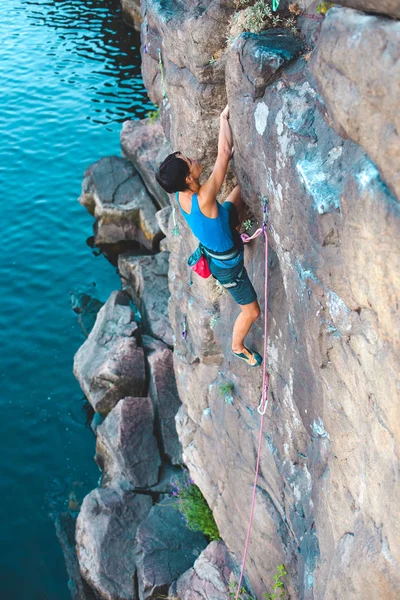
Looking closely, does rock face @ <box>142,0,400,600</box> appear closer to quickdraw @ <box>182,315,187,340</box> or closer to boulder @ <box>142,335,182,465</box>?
quickdraw @ <box>182,315,187,340</box>

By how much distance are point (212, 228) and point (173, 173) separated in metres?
0.76

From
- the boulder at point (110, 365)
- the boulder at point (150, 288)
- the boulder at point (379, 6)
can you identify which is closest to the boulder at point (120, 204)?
the boulder at point (150, 288)

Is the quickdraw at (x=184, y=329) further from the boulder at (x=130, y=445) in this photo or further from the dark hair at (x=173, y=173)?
the dark hair at (x=173, y=173)

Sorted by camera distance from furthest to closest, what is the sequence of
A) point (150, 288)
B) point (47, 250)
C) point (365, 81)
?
point (47, 250), point (150, 288), point (365, 81)

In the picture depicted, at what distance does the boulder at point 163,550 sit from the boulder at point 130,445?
99 cm

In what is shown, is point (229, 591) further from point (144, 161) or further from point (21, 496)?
point (144, 161)

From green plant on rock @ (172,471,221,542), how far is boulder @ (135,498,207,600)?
0.19 meters

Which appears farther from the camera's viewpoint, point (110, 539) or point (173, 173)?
point (110, 539)

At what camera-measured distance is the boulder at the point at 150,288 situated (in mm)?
14281

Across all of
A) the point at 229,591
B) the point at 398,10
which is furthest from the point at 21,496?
the point at 398,10

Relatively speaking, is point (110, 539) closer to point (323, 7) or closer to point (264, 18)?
point (264, 18)

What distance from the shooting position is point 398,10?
346 cm

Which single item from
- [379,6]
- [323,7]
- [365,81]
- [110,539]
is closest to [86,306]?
[110,539]

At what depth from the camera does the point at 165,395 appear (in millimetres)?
12531
